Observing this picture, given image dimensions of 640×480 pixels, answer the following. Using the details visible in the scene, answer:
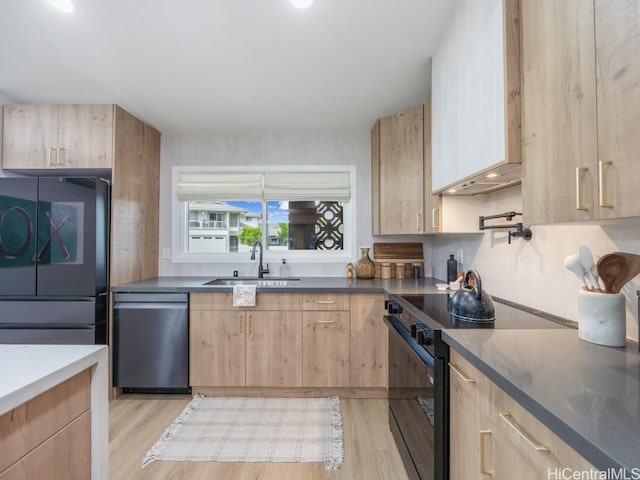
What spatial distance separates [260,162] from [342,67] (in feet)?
4.58

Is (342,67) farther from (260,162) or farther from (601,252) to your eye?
(601,252)

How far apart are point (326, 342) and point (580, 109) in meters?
2.10

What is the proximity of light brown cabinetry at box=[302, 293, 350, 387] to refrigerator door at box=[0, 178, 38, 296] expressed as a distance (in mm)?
2071

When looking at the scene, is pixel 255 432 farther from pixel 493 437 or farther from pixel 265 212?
pixel 265 212

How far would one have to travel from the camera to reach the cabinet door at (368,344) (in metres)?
2.41

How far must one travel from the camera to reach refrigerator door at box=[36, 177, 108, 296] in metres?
2.20

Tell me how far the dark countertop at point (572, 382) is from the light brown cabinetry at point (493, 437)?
0.19ft

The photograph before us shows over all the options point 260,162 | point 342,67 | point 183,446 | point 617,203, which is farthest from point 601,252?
point 260,162

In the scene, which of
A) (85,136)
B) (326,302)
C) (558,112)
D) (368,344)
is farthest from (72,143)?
(558,112)

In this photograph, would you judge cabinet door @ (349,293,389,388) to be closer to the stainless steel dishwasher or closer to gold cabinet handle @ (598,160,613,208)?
the stainless steel dishwasher

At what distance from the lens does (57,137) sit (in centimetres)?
249

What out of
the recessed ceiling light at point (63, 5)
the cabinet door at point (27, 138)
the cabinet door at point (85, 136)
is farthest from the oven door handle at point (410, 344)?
the cabinet door at point (27, 138)

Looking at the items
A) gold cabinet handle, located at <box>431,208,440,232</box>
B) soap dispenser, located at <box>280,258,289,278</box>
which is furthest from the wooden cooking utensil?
soap dispenser, located at <box>280,258,289,278</box>

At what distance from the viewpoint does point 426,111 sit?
2.35 m
